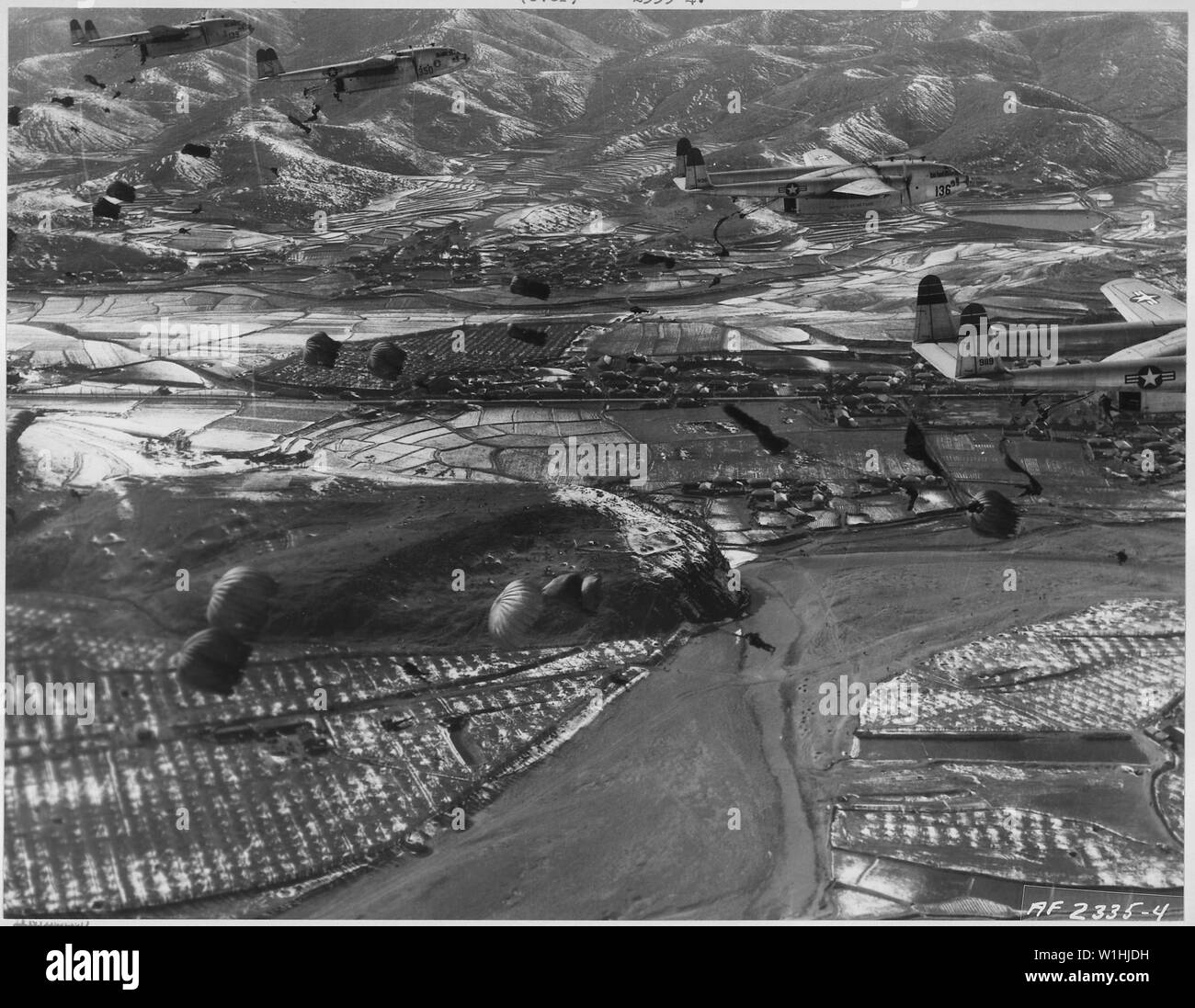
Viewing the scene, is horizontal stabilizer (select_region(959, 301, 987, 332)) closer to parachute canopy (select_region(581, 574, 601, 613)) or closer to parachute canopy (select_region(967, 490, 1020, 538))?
parachute canopy (select_region(967, 490, 1020, 538))

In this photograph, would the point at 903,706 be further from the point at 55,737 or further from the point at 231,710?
the point at 55,737

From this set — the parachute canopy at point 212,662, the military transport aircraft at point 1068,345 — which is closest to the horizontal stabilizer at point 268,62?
the parachute canopy at point 212,662

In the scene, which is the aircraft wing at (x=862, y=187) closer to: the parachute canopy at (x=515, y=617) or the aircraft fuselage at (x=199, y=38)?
the parachute canopy at (x=515, y=617)

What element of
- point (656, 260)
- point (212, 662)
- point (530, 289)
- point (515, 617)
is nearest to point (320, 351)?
point (530, 289)

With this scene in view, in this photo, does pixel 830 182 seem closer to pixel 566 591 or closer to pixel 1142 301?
pixel 1142 301

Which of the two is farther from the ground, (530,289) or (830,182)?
(830,182)

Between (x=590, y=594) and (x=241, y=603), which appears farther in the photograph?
(x=590, y=594)

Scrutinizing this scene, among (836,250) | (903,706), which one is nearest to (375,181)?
(836,250)
